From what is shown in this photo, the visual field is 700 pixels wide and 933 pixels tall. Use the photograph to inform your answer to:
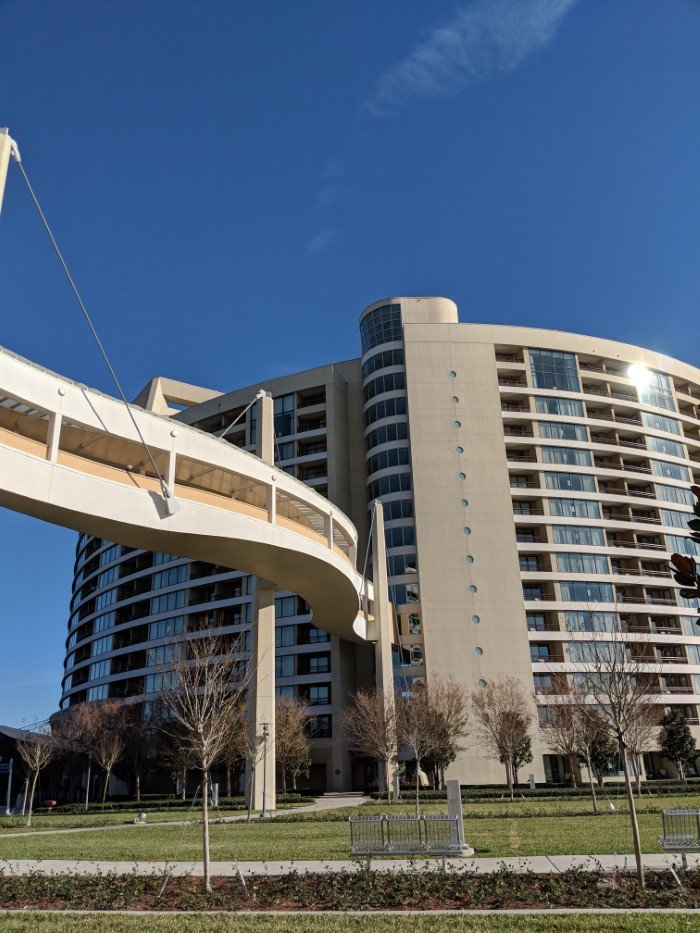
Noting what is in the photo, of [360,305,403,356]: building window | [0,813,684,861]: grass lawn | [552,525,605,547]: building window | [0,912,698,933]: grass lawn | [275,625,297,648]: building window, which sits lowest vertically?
[0,813,684,861]: grass lawn

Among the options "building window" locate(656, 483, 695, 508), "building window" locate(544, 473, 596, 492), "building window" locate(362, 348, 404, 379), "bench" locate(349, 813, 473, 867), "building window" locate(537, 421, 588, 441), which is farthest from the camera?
"building window" locate(656, 483, 695, 508)

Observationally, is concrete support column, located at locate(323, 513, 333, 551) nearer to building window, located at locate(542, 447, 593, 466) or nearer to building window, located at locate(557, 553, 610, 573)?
building window, located at locate(557, 553, 610, 573)

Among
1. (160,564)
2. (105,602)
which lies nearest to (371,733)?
(160,564)

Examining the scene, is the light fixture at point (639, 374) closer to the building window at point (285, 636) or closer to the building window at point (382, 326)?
the building window at point (382, 326)

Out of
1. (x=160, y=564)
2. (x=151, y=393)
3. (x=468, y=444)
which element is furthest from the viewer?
(x=151, y=393)

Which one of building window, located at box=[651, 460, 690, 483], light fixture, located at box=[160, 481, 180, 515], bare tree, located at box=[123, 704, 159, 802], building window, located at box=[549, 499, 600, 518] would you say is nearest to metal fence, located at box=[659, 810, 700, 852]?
light fixture, located at box=[160, 481, 180, 515]

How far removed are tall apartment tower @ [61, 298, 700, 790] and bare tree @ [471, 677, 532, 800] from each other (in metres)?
1.77

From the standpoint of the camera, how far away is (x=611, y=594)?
64812mm

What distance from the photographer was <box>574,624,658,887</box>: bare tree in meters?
15.8

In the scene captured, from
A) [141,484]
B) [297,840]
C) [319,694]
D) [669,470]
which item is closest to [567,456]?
[669,470]

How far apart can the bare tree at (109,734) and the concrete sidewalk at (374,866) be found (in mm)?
39557

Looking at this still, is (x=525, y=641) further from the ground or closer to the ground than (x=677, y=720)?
further from the ground

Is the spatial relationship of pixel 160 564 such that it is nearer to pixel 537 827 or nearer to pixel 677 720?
pixel 677 720

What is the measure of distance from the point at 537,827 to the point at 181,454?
16826mm
